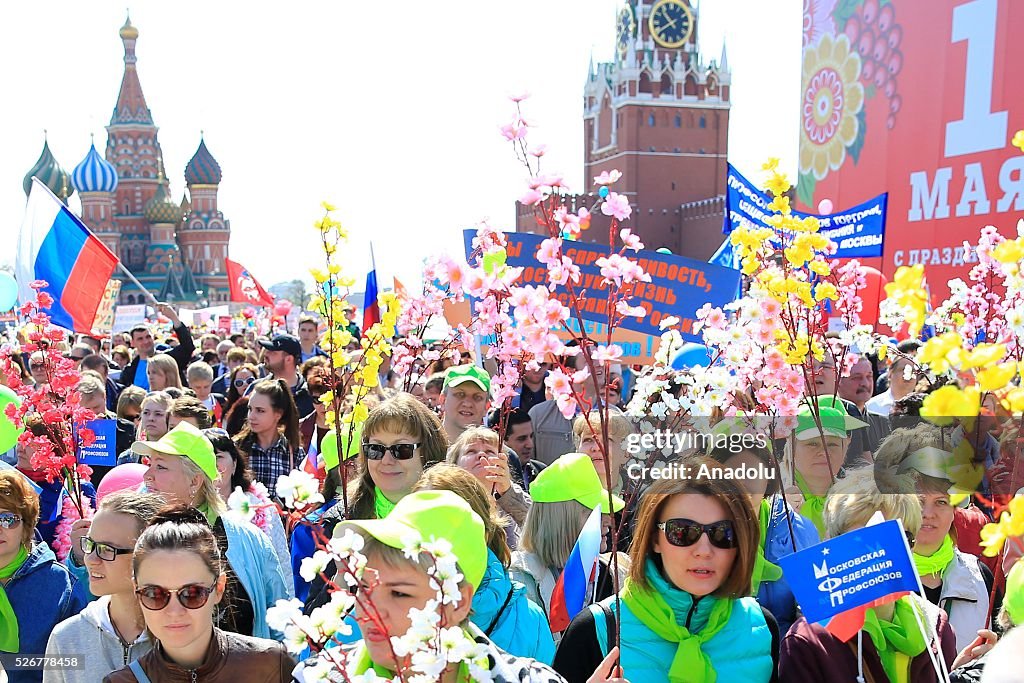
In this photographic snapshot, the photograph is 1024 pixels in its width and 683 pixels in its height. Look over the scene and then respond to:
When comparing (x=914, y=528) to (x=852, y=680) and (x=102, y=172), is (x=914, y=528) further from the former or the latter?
(x=102, y=172)

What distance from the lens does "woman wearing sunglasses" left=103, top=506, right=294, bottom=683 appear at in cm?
251

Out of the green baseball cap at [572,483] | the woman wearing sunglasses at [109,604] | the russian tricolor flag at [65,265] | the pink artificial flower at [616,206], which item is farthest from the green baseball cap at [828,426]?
the russian tricolor flag at [65,265]

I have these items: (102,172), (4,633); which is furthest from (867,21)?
(102,172)

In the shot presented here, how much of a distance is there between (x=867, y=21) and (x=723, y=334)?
14.2m

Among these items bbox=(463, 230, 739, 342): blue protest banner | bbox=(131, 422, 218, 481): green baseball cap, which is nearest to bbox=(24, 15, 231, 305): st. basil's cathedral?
bbox=(463, 230, 739, 342): blue protest banner

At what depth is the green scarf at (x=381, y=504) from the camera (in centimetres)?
364

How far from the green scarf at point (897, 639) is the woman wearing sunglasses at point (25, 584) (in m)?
2.59

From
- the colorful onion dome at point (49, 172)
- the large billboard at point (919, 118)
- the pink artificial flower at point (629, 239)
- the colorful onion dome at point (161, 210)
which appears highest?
the colorful onion dome at point (49, 172)

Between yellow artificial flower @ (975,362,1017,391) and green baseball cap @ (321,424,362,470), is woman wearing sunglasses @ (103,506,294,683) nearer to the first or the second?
green baseball cap @ (321,424,362,470)

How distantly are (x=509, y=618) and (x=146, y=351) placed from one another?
7831mm

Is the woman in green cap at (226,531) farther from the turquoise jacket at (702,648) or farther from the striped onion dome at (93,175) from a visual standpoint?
the striped onion dome at (93,175)

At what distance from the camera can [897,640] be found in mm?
2406

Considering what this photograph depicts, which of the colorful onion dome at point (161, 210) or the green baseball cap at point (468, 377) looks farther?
the colorful onion dome at point (161, 210)

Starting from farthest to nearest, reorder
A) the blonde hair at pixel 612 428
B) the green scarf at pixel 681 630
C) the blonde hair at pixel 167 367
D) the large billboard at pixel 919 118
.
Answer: the large billboard at pixel 919 118 → the blonde hair at pixel 167 367 → the blonde hair at pixel 612 428 → the green scarf at pixel 681 630
